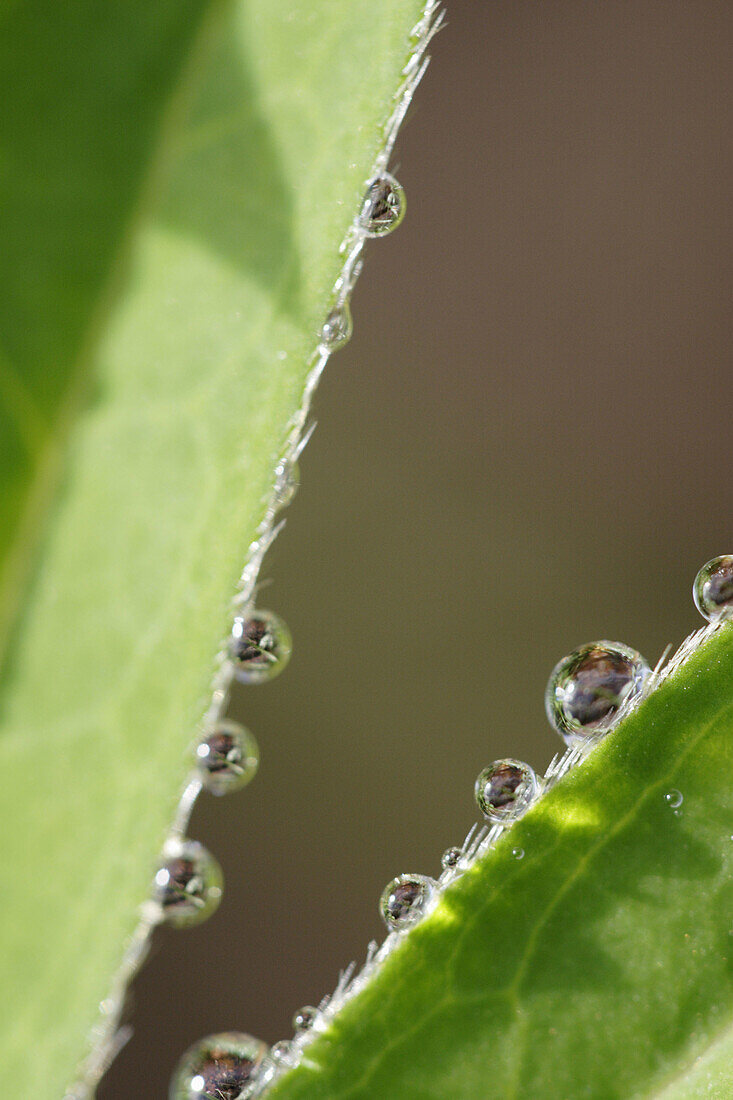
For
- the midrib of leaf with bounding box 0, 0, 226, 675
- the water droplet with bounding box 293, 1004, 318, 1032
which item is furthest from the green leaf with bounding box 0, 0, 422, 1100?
the water droplet with bounding box 293, 1004, 318, 1032

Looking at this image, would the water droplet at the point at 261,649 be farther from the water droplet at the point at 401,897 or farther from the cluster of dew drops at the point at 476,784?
the water droplet at the point at 401,897

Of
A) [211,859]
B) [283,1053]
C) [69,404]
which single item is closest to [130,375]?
[69,404]

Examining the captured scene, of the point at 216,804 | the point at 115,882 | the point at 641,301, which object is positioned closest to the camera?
the point at 115,882

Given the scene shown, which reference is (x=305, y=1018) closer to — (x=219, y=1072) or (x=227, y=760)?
(x=219, y=1072)

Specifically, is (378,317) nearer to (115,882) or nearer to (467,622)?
(467,622)

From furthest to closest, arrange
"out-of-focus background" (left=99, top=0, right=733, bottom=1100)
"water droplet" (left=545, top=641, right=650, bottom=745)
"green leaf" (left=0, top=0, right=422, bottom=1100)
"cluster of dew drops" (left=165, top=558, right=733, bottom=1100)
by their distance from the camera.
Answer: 1. "out-of-focus background" (left=99, top=0, right=733, bottom=1100)
2. "water droplet" (left=545, top=641, right=650, bottom=745)
3. "cluster of dew drops" (left=165, top=558, right=733, bottom=1100)
4. "green leaf" (left=0, top=0, right=422, bottom=1100)

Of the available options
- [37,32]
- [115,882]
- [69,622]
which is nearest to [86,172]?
[37,32]

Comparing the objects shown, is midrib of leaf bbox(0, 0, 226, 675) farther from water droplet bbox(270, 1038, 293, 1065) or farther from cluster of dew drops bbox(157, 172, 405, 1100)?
water droplet bbox(270, 1038, 293, 1065)
